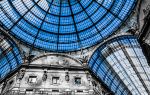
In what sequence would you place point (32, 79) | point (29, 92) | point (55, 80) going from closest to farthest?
1. point (29, 92)
2. point (32, 79)
3. point (55, 80)

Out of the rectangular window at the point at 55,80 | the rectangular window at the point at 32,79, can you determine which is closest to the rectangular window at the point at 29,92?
the rectangular window at the point at 32,79

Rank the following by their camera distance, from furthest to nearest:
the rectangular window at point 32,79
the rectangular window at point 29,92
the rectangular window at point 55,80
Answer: the rectangular window at point 55,80, the rectangular window at point 32,79, the rectangular window at point 29,92

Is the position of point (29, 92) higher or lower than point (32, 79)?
lower

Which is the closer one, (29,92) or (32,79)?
(29,92)

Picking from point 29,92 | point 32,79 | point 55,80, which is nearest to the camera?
point 29,92

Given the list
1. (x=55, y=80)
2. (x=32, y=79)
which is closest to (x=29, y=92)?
(x=32, y=79)

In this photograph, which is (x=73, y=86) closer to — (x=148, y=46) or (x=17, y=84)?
(x=17, y=84)

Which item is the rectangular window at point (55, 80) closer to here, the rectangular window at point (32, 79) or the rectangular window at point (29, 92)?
the rectangular window at point (32, 79)

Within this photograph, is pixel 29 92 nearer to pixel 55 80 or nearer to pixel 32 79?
pixel 32 79

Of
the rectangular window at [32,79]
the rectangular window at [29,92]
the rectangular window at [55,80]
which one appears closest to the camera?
the rectangular window at [29,92]

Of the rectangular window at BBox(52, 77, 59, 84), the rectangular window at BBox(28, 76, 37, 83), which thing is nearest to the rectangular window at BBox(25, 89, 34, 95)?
the rectangular window at BBox(28, 76, 37, 83)

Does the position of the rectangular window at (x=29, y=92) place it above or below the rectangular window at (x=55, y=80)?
below

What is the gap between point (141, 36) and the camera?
41906mm

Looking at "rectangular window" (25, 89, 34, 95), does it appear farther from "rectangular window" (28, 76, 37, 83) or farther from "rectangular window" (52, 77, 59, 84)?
"rectangular window" (52, 77, 59, 84)
